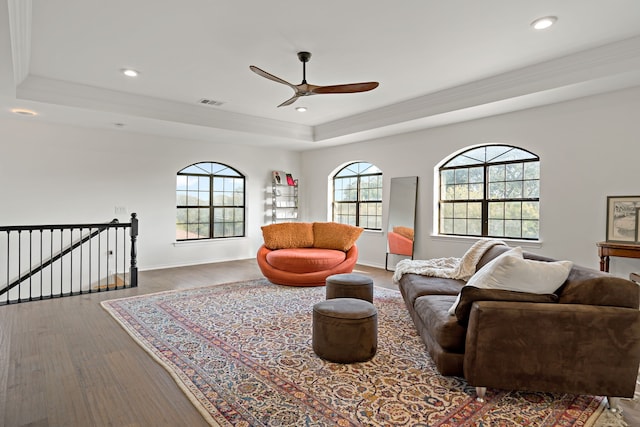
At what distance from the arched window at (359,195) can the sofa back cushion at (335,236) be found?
1638 mm

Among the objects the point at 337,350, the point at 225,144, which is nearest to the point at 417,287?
the point at 337,350

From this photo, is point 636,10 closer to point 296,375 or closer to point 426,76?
point 426,76

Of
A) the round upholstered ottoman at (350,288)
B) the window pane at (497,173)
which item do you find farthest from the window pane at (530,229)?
the round upholstered ottoman at (350,288)

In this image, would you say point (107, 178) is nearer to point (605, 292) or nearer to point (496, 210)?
point (496, 210)

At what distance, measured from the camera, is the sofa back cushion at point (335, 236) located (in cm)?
564

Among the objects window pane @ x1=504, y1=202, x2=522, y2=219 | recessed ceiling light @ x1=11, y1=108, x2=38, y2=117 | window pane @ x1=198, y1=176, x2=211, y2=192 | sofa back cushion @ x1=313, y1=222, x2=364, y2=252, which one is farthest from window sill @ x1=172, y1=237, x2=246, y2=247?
window pane @ x1=504, y1=202, x2=522, y2=219

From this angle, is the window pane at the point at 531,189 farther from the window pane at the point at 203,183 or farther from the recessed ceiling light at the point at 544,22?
the window pane at the point at 203,183

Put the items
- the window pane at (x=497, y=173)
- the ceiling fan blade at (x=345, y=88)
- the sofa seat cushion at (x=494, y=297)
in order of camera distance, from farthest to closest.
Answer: the window pane at (x=497, y=173) < the ceiling fan blade at (x=345, y=88) < the sofa seat cushion at (x=494, y=297)

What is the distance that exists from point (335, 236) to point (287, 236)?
0.76 m

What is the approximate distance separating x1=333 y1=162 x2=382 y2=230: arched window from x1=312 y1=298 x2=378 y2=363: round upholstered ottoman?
453 cm

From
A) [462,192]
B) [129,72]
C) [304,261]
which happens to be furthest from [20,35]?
[462,192]

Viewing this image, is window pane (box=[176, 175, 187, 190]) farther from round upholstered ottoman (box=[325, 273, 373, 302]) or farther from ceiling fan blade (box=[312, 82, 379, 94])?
round upholstered ottoman (box=[325, 273, 373, 302])

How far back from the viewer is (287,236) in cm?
577

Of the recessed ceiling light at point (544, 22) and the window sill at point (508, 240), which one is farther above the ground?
the recessed ceiling light at point (544, 22)
